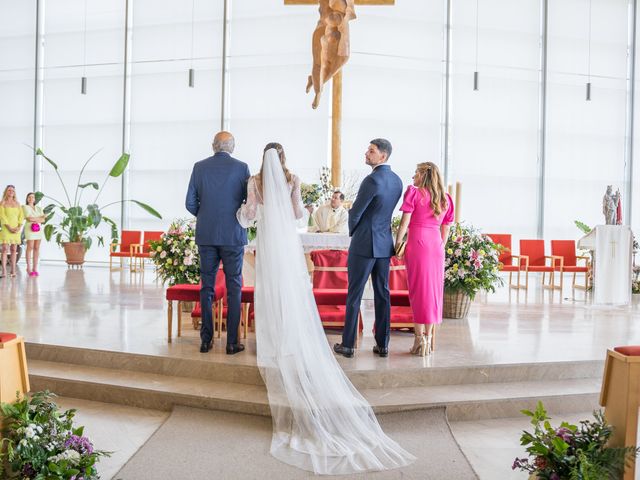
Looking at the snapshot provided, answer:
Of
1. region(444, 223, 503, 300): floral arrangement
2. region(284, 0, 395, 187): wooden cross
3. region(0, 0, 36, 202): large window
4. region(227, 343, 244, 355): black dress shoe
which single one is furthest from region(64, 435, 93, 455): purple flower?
region(0, 0, 36, 202): large window

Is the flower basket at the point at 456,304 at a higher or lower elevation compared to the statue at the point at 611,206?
lower

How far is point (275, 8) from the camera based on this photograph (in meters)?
11.6

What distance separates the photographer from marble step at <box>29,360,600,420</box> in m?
3.96

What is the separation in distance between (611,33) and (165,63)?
8584 millimetres

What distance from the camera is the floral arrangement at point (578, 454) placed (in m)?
2.65

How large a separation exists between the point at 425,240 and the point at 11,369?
282 centimetres

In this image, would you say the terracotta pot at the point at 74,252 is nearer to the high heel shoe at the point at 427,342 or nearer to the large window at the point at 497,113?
the large window at the point at 497,113

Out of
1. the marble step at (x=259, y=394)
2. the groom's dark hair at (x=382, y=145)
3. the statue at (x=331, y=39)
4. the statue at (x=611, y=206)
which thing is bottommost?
the marble step at (x=259, y=394)

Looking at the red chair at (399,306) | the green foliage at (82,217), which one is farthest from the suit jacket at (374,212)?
the green foliage at (82,217)

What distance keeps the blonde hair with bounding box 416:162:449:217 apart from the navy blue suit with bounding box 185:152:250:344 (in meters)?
1.27

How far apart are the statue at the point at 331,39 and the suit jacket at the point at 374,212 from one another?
3.23 m

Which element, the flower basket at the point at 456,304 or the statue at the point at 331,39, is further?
the statue at the point at 331,39

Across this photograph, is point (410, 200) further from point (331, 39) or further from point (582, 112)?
point (582, 112)

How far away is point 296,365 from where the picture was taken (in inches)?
153
